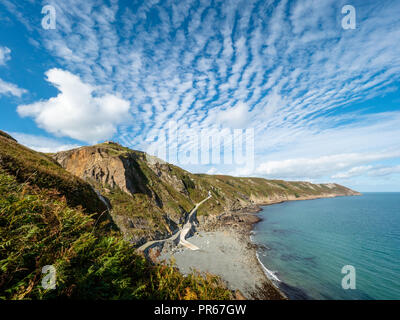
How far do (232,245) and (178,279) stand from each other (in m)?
49.0

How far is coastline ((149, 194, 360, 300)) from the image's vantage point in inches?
1126

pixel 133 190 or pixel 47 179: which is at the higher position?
pixel 47 179

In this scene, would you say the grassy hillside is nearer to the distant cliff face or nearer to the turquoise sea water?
the turquoise sea water

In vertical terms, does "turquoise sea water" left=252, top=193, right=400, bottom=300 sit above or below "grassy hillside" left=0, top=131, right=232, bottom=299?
below

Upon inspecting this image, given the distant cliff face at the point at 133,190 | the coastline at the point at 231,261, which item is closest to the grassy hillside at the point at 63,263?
the coastline at the point at 231,261

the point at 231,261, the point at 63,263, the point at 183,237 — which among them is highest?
the point at 63,263

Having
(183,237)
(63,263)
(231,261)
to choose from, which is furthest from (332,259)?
→ (63,263)

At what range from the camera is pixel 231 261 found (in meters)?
39.4

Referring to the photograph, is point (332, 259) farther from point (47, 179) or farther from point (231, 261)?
point (47, 179)

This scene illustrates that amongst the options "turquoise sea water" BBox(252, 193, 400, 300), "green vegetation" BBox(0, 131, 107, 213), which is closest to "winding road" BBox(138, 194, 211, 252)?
"turquoise sea water" BBox(252, 193, 400, 300)

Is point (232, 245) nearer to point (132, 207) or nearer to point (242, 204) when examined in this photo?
point (132, 207)

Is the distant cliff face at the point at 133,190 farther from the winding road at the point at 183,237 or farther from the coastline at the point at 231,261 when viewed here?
the coastline at the point at 231,261
